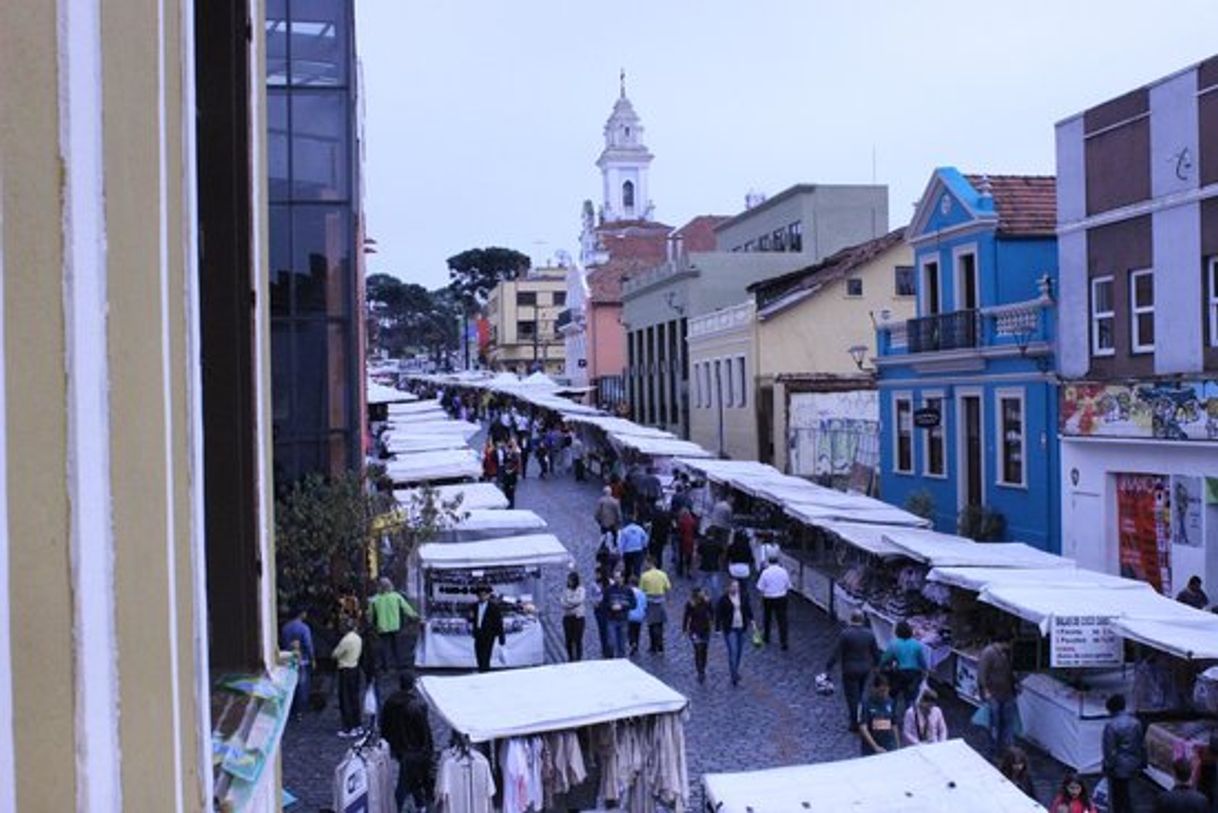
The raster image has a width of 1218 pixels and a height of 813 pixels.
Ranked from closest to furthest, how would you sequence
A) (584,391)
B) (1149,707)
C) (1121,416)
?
(1149,707) → (1121,416) → (584,391)

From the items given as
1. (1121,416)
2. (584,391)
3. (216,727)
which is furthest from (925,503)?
(584,391)

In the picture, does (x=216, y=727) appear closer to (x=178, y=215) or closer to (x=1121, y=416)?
(x=178, y=215)

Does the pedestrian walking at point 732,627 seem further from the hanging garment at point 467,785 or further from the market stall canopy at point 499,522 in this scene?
the hanging garment at point 467,785

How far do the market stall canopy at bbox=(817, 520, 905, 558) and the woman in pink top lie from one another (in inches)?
219

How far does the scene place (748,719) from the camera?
51.6 ft

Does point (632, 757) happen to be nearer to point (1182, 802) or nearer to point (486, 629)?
point (1182, 802)

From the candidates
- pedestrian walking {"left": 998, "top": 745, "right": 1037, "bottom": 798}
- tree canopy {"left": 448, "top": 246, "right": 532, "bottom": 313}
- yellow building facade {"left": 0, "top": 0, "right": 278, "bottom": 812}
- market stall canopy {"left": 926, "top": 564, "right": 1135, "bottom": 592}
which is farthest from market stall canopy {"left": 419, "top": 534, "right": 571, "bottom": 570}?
tree canopy {"left": 448, "top": 246, "right": 532, "bottom": 313}

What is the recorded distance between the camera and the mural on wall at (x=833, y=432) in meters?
35.3

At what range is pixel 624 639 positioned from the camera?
1844 cm

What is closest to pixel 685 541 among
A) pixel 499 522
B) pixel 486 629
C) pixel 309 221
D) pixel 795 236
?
pixel 499 522

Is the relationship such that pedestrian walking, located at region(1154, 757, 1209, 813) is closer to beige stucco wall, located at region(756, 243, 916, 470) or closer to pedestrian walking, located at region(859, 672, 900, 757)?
pedestrian walking, located at region(859, 672, 900, 757)

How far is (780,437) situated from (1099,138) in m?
18.7

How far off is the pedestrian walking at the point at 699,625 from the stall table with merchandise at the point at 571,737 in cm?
604

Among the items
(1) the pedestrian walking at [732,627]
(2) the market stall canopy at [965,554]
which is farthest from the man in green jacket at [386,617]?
(2) the market stall canopy at [965,554]
